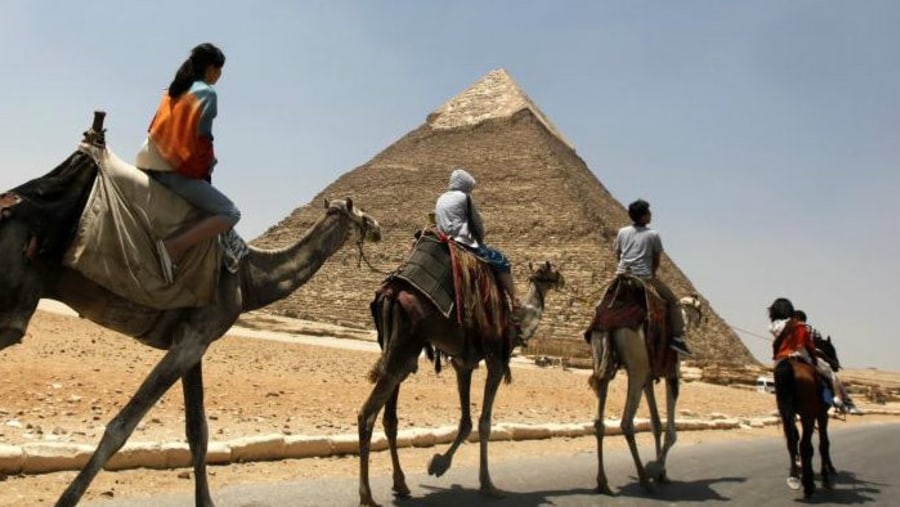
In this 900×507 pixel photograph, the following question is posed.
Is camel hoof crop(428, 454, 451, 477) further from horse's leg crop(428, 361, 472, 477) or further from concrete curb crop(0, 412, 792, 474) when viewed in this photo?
concrete curb crop(0, 412, 792, 474)

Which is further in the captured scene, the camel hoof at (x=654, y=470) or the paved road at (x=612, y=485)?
the camel hoof at (x=654, y=470)

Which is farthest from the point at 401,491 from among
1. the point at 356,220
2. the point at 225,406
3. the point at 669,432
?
the point at 225,406

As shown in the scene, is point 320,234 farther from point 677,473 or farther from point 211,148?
point 677,473

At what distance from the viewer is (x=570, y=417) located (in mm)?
11250

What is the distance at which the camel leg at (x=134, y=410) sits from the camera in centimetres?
287

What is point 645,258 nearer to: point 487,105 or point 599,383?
point 599,383

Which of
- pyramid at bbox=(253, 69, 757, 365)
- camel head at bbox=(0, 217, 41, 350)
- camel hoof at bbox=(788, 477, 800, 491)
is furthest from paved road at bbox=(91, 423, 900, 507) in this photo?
pyramid at bbox=(253, 69, 757, 365)

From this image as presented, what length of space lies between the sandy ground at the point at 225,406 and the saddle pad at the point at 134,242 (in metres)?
1.51

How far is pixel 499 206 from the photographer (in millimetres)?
100125

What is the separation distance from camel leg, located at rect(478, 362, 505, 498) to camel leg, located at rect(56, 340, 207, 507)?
205cm

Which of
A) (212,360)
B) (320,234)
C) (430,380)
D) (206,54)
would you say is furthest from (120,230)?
(430,380)

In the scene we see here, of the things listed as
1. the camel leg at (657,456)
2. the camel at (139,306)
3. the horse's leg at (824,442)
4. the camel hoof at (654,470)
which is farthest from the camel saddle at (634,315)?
the camel at (139,306)

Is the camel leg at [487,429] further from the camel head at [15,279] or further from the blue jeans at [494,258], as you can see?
the camel head at [15,279]

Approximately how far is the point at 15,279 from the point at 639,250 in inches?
180
